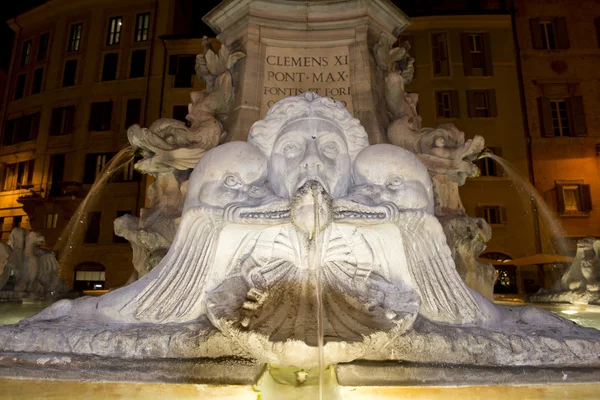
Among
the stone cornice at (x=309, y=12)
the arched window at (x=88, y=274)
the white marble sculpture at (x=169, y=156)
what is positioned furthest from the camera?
the arched window at (x=88, y=274)

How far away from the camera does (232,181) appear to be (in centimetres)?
279

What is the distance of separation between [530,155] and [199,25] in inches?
905

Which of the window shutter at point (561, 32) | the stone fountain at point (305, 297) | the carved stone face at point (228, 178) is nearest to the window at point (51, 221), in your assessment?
the stone fountain at point (305, 297)

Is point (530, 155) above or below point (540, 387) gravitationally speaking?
above

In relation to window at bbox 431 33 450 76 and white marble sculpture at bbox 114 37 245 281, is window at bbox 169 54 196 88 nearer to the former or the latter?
window at bbox 431 33 450 76

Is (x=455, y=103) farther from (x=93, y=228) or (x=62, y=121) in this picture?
(x=62, y=121)

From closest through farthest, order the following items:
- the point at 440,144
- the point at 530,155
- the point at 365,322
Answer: the point at 365,322, the point at 440,144, the point at 530,155

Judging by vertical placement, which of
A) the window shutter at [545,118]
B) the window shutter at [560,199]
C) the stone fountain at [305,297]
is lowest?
the stone fountain at [305,297]

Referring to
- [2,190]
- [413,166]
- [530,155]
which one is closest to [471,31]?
[530,155]

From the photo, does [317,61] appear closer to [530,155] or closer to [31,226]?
[530,155]

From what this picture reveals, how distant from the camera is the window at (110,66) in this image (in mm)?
28906

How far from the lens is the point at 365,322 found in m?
2.25

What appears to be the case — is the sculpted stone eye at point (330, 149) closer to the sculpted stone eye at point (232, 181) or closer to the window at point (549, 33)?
the sculpted stone eye at point (232, 181)

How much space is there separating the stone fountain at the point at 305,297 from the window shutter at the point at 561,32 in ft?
89.9
